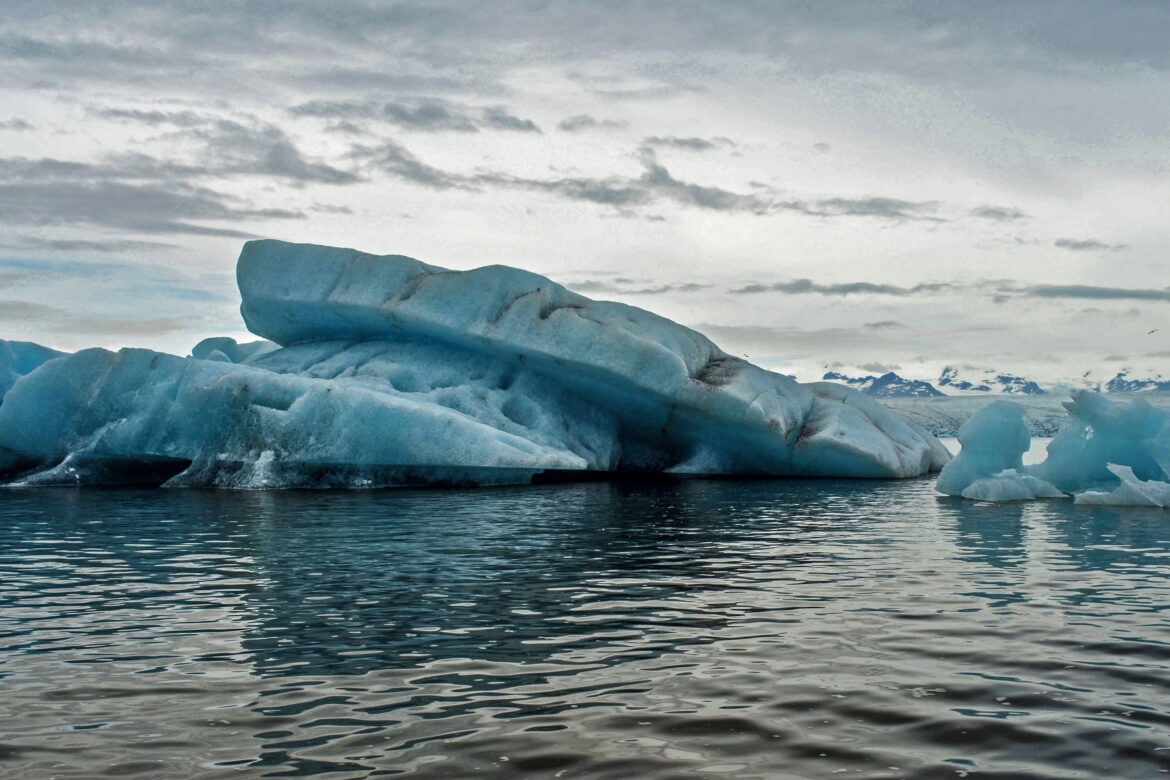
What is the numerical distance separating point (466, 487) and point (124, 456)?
7.48 m

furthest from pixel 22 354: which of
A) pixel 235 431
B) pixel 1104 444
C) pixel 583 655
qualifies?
pixel 583 655

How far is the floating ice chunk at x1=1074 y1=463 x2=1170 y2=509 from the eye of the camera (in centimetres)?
1712

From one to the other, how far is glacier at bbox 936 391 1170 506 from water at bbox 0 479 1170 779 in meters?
6.64

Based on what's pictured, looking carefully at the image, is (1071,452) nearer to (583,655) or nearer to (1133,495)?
(1133,495)

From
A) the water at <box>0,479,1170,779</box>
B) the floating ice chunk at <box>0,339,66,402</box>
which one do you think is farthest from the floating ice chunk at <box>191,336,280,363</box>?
the water at <box>0,479,1170,779</box>

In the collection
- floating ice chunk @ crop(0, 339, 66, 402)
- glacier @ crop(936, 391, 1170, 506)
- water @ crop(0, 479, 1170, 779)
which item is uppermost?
floating ice chunk @ crop(0, 339, 66, 402)

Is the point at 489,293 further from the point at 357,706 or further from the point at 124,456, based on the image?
the point at 357,706

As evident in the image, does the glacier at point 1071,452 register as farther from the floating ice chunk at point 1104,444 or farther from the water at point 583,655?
the water at point 583,655

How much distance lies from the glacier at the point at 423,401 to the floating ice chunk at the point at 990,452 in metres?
4.49

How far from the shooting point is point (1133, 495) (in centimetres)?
1748

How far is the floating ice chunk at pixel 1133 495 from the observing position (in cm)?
1712

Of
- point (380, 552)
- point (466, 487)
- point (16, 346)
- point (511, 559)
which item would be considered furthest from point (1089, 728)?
point (16, 346)

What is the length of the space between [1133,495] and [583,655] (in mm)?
14530

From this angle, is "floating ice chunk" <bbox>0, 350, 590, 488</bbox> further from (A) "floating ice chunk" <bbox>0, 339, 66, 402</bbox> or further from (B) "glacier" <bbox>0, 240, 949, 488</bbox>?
(A) "floating ice chunk" <bbox>0, 339, 66, 402</bbox>
